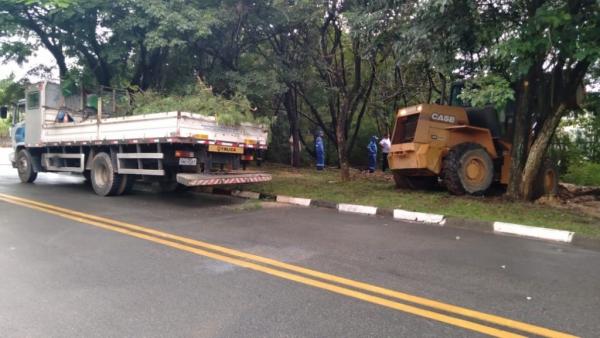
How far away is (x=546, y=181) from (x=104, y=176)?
10.3 metres

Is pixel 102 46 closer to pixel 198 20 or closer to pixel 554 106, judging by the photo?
pixel 198 20

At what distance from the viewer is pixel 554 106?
32.4ft

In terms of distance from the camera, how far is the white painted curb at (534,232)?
7.36m

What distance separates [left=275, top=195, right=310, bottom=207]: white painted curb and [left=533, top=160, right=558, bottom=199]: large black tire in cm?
499

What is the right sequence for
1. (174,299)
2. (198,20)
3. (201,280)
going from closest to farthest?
(174,299)
(201,280)
(198,20)

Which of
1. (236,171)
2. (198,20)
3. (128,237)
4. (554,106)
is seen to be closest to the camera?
(128,237)

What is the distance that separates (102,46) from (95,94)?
2.83 meters

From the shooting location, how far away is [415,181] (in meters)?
12.3

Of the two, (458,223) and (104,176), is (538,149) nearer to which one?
(458,223)

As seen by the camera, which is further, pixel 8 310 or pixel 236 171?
pixel 236 171

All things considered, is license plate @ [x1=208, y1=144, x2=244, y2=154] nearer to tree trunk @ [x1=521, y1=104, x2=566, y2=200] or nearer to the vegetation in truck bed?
the vegetation in truck bed

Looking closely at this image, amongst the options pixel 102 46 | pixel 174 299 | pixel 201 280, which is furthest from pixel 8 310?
pixel 102 46

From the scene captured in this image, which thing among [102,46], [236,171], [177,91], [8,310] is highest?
[102,46]

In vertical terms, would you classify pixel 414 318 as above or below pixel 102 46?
below
